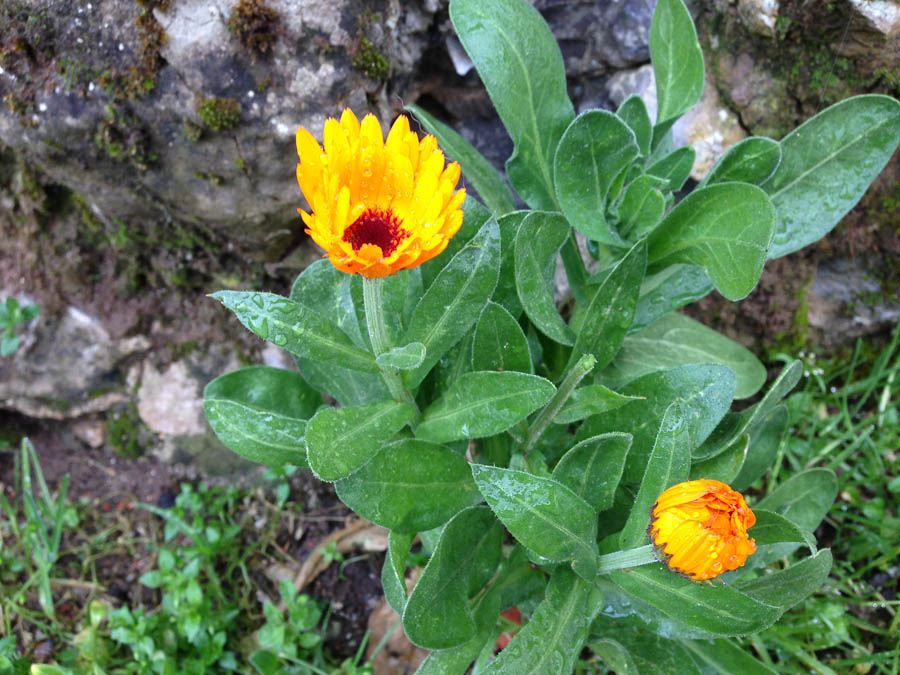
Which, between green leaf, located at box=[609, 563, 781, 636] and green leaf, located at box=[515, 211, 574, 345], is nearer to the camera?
green leaf, located at box=[609, 563, 781, 636]

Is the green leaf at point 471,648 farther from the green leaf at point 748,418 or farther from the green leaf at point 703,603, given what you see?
the green leaf at point 748,418

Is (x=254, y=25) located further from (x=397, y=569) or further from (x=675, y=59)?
(x=397, y=569)

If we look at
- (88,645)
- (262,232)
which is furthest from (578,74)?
(88,645)

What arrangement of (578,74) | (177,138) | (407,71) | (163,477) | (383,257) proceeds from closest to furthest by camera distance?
(383,257) → (177,138) → (407,71) → (578,74) → (163,477)

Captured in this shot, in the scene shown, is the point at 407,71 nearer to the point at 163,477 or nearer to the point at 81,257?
the point at 81,257

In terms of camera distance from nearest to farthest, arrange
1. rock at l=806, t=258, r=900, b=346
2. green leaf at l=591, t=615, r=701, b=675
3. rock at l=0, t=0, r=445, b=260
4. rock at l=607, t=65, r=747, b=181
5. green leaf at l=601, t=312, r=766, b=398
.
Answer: green leaf at l=591, t=615, r=701, b=675 < rock at l=0, t=0, r=445, b=260 < green leaf at l=601, t=312, r=766, b=398 < rock at l=607, t=65, r=747, b=181 < rock at l=806, t=258, r=900, b=346

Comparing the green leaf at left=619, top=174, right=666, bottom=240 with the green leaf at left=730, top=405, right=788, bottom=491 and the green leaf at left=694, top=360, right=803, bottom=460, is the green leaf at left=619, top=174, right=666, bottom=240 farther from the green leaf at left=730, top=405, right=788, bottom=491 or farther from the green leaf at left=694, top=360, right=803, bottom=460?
the green leaf at left=730, top=405, right=788, bottom=491

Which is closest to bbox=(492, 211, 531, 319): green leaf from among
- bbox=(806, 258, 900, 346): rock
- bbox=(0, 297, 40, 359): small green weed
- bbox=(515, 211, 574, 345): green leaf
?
bbox=(515, 211, 574, 345): green leaf
